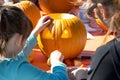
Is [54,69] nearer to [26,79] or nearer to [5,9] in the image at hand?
[26,79]

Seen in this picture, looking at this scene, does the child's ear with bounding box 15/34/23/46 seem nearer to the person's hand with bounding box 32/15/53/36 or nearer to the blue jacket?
the blue jacket

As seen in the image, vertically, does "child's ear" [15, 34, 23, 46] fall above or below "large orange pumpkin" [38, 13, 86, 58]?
above

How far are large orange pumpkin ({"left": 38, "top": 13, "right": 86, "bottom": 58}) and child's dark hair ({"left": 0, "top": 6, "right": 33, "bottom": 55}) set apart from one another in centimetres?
102

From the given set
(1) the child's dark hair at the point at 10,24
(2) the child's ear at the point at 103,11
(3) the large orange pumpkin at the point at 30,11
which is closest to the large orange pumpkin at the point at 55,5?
(3) the large orange pumpkin at the point at 30,11

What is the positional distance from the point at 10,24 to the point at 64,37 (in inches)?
42.8

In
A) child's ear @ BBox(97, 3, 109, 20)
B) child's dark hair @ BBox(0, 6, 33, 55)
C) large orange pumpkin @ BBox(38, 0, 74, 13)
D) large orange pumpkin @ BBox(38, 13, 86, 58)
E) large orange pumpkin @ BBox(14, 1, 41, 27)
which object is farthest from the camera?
large orange pumpkin @ BBox(38, 0, 74, 13)

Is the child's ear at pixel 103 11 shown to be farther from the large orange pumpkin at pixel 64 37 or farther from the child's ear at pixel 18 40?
the large orange pumpkin at pixel 64 37

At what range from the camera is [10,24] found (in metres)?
1.29

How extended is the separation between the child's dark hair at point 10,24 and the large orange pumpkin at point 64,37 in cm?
102

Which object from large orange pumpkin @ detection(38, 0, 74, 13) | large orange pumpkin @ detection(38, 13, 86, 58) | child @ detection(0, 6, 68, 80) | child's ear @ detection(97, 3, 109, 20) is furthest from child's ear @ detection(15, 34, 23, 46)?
large orange pumpkin @ detection(38, 0, 74, 13)

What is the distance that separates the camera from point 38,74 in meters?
1.33

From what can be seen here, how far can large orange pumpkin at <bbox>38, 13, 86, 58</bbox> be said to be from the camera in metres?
2.35

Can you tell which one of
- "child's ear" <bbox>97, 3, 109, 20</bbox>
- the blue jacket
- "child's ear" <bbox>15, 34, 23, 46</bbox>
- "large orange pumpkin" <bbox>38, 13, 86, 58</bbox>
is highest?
"child's ear" <bbox>97, 3, 109, 20</bbox>

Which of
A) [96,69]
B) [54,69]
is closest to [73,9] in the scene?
[54,69]
